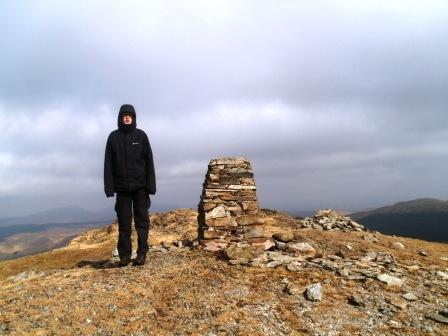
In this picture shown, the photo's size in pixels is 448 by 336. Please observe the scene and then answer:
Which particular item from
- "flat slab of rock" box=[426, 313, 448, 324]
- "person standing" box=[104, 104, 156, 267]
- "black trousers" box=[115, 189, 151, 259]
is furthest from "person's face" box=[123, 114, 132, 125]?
"flat slab of rock" box=[426, 313, 448, 324]

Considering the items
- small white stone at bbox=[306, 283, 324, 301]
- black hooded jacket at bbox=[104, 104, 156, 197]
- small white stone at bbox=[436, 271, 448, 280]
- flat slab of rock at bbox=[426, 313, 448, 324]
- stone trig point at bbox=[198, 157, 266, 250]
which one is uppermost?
black hooded jacket at bbox=[104, 104, 156, 197]

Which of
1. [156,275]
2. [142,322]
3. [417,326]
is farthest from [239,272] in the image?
[417,326]

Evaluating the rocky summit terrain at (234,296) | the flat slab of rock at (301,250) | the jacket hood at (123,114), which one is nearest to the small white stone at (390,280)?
the rocky summit terrain at (234,296)

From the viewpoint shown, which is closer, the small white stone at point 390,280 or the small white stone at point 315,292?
the small white stone at point 315,292

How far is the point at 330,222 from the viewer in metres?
28.0

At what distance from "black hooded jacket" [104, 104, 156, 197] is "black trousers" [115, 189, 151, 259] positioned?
1.13 feet

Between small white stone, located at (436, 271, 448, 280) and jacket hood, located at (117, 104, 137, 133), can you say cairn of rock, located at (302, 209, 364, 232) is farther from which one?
jacket hood, located at (117, 104, 137, 133)

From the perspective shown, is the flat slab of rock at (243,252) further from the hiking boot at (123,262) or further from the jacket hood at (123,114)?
the jacket hood at (123,114)

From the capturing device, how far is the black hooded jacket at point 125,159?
11.7m

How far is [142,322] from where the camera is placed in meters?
8.48

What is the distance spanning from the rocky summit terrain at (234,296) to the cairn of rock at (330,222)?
11.9 metres

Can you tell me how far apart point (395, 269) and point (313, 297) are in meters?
5.09

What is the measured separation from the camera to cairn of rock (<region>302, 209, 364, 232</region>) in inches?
1054

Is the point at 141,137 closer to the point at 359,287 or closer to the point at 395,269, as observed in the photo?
the point at 359,287
